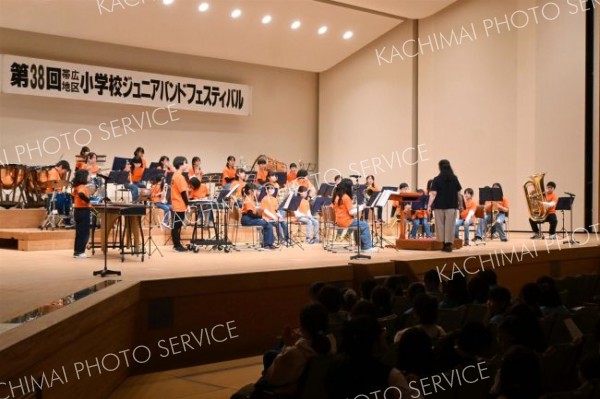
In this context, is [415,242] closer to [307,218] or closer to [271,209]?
[271,209]

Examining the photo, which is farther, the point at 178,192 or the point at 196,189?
the point at 196,189

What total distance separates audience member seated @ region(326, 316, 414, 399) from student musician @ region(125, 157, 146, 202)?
30.2 feet

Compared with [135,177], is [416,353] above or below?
below

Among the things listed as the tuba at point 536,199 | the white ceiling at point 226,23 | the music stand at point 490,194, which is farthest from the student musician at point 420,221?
the white ceiling at point 226,23

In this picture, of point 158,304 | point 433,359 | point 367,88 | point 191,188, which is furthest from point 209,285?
point 367,88

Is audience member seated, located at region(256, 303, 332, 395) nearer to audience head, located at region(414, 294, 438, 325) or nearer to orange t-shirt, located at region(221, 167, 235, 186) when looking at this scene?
audience head, located at region(414, 294, 438, 325)

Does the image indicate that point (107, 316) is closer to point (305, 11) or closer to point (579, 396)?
point (579, 396)

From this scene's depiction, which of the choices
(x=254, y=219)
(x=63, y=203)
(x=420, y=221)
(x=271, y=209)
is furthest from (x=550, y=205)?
(x=63, y=203)

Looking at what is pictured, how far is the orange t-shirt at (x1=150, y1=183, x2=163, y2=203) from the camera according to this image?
10.7m

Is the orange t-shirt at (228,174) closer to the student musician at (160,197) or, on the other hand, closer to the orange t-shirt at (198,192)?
the student musician at (160,197)

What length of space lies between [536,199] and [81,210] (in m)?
8.26

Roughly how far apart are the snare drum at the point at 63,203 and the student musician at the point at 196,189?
233 cm

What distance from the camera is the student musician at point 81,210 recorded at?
820 centimetres

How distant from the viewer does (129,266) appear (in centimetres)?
732
